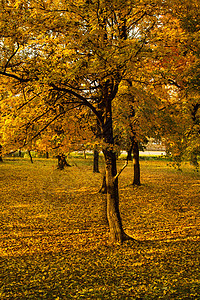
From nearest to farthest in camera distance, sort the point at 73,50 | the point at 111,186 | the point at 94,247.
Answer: the point at 73,50 < the point at 111,186 < the point at 94,247

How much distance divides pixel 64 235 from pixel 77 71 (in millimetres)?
6556

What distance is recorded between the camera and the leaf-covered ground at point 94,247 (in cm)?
697

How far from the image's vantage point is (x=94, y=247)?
10.1 metres

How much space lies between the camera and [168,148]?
11.4 metres

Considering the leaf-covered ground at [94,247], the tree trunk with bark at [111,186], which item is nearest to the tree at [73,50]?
the tree trunk with bark at [111,186]

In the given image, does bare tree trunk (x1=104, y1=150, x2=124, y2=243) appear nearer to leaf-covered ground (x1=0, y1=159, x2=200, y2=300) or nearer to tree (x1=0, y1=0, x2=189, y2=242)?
tree (x1=0, y1=0, x2=189, y2=242)

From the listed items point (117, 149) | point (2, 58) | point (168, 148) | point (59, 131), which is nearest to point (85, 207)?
point (59, 131)

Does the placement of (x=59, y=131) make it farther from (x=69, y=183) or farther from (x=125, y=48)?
(x=69, y=183)

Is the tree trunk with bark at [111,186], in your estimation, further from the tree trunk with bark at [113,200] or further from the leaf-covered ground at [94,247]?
the leaf-covered ground at [94,247]

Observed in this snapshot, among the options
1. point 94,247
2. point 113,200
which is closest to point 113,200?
point 113,200

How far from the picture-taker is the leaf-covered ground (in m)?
6.97

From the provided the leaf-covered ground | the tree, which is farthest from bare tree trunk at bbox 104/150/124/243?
the leaf-covered ground

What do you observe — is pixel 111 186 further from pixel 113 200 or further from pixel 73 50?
pixel 73 50

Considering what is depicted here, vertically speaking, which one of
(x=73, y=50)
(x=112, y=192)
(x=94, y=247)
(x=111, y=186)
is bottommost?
(x=94, y=247)
